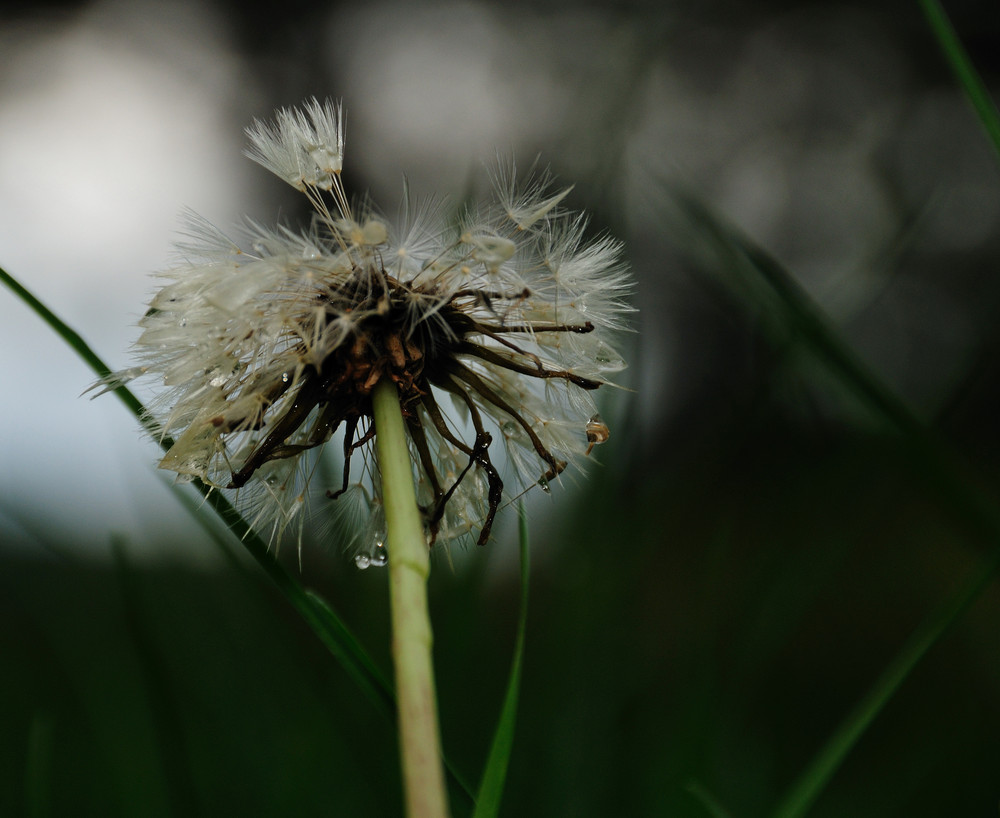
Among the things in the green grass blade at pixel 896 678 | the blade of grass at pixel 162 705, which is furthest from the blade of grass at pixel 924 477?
the blade of grass at pixel 162 705

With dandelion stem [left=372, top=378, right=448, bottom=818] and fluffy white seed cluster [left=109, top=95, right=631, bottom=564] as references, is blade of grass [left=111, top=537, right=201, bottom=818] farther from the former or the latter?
dandelion stem [left=372, top=378, right=448, bottom=818]

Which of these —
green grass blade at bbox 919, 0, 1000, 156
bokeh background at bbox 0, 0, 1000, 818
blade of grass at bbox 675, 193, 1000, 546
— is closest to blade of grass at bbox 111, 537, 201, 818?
bokeh background at bbox 0, 0, 1000, 818

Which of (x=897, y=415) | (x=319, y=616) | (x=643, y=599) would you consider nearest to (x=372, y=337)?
(x=319, y=616)

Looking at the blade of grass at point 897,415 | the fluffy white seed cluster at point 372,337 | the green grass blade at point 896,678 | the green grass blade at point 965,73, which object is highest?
the fluffy white seed cluster at point 372,337

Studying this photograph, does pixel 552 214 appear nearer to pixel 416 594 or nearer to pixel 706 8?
pixel 416 594

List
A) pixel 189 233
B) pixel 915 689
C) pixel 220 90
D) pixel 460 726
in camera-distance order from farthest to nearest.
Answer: pixel 220 90
pixel 915 689
pixel 460 726
pixel 189 233

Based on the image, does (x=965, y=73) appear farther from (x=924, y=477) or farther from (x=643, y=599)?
(x=643, y=599)

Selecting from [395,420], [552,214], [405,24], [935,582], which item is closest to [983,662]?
[935,582]

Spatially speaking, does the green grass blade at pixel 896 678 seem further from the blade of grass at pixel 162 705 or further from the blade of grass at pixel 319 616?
the blade of grass at pixel 162 705
